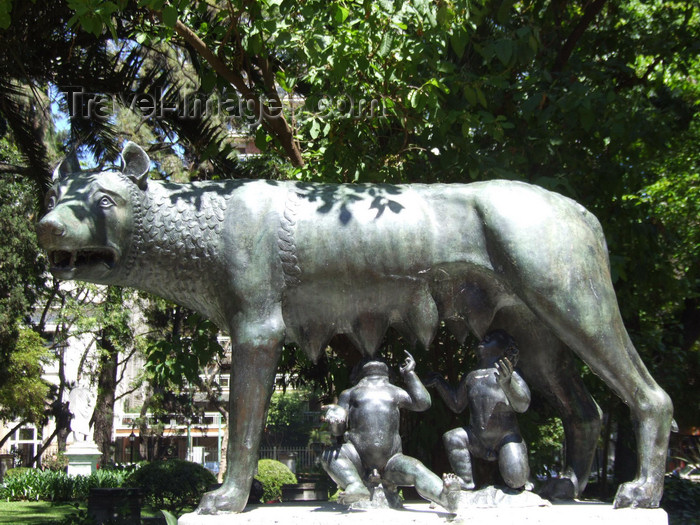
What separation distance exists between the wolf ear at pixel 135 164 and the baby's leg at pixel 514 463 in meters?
2.58

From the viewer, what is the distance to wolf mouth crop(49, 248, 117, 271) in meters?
4.38

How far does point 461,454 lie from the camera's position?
4457 mm

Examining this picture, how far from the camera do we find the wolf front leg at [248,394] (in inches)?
169

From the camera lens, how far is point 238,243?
4.46 m

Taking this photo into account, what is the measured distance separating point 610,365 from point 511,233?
918mm

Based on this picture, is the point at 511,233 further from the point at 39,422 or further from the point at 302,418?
the point at 302,418

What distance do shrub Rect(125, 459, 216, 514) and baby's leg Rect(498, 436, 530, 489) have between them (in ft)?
35.9

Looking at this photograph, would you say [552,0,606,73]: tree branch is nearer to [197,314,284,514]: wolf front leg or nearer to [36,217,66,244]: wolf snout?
[197,314,284,514]: wolf front leg

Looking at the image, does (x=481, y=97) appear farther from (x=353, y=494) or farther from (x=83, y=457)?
(x=83, y=457)

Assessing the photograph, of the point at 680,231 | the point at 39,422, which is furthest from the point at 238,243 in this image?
the point at 39,422

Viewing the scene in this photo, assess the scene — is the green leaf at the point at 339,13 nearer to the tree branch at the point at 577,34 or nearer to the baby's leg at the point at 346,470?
the tree branch at the point at 577,34

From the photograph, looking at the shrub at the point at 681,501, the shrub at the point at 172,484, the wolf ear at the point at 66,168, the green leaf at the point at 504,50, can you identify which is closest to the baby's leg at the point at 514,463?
the wolf ear at the point at 66,168

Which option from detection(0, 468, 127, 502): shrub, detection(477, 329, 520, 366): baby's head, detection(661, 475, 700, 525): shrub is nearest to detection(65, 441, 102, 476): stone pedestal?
detection(0, 468, 127, 502): shrub

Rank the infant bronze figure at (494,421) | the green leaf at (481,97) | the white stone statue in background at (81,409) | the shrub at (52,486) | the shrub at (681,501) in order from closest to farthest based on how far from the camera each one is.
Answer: the infant bronze figure at (494,421)
the green leaf at (481,97)
the shrub at (681,501)
the white stone statue in background at (81,409)
the shrub at (52,486)
